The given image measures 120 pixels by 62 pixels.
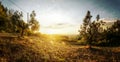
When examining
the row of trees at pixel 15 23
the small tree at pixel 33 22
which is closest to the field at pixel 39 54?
the row of trees at pixel 15 23

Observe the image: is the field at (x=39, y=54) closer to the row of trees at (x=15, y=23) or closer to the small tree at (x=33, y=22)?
the row of trees at (x=15, y=23)

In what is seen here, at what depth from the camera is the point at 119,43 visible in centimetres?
6631

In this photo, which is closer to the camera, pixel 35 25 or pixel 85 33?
pixel 85 33

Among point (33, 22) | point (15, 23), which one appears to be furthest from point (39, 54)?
point (33, 22)

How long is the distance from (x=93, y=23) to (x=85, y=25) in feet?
11.9

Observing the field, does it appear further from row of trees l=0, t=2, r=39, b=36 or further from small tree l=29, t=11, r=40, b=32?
small tree l=29, t=11, r=40, b=32

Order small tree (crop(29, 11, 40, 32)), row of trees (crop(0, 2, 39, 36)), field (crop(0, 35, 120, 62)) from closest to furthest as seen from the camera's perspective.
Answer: field (crop(0, 35, 120, 62)), row of trees (crop(0, 2, 39, 36)), small tree (crop(29, 11, 40, 32))

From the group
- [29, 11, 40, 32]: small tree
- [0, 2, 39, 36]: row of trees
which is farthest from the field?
[29, 11, 40, 32]: small tree

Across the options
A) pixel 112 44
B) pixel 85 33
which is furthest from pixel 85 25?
pixel 112 44

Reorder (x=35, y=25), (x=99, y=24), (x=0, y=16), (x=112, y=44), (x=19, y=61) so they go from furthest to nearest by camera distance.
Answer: (x=35, y=25) < (x=112, y=44) < (x=0, y=16) < (x=99, y=24) < (x=19, y=61)

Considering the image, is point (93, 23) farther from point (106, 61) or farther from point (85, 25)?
point (106, 61)

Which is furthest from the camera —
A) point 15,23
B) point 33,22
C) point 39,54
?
point 33,22

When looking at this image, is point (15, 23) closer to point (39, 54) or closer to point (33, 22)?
point (39, 54)

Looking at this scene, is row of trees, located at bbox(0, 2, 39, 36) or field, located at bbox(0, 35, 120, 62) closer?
field, located at bbox(0, 35, 120, 62)
